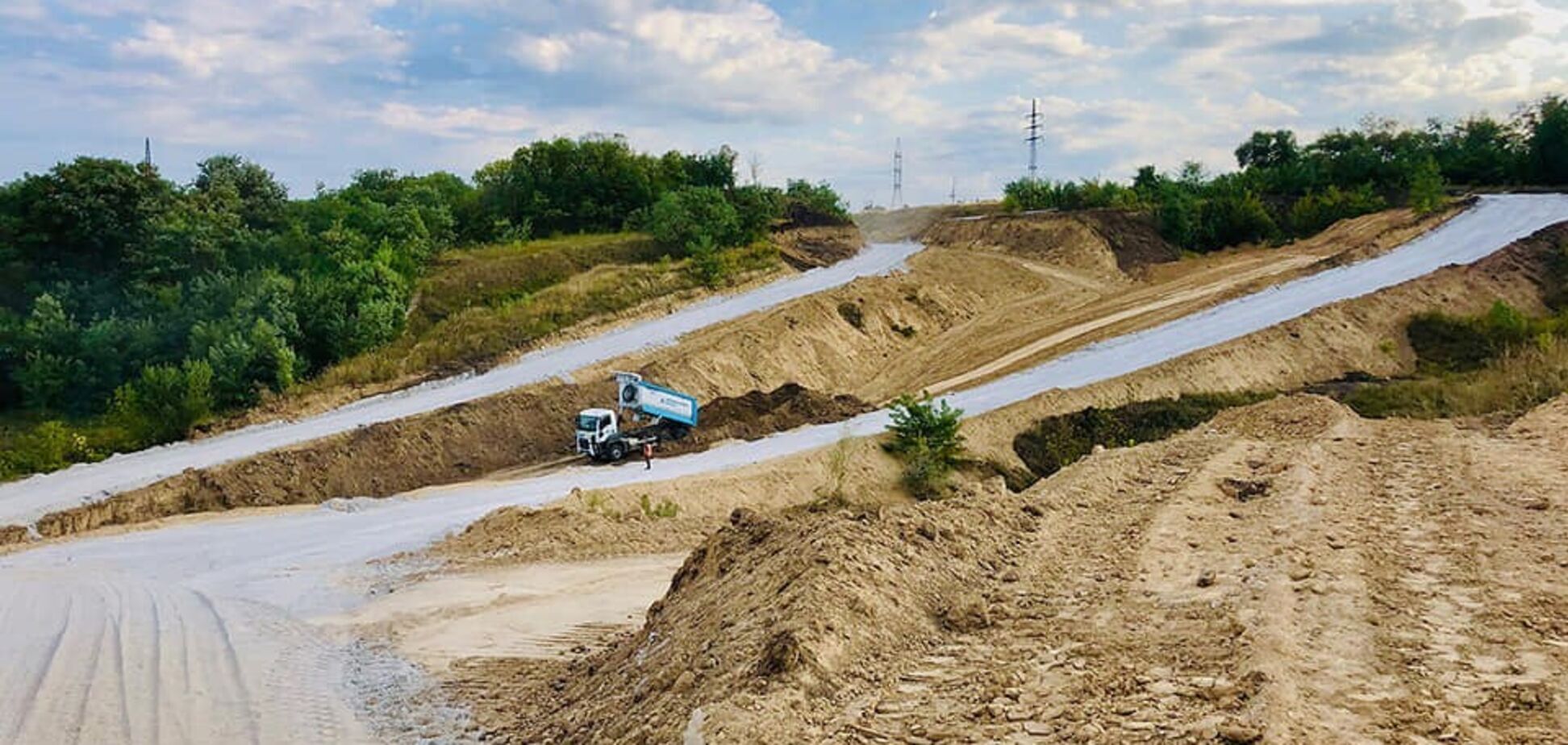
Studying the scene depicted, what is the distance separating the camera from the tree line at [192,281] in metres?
30.7

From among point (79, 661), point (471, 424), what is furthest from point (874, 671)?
point (471, 424)

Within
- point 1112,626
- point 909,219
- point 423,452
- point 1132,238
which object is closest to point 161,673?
point 1112,626

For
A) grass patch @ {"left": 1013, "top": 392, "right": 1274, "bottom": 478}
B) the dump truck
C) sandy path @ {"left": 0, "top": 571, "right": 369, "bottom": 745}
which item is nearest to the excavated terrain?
the dump truck

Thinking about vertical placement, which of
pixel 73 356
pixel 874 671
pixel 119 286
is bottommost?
pixel 874 671

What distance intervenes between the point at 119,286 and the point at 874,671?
37659mm

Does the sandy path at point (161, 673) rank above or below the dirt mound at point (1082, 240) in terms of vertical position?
below

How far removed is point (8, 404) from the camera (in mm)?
33875

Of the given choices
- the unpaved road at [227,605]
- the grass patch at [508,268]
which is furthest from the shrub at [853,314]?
the grass patch at [508,268]

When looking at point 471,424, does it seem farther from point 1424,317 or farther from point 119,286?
point 1424,317

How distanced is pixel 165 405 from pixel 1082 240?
36.4 meters

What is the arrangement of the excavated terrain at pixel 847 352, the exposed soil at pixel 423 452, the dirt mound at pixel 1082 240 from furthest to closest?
the dirt mound at pixel 1082 240, the excavated terrain at pixel 847 352, the exposed soil at pixel 423 452

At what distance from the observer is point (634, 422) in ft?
96.7

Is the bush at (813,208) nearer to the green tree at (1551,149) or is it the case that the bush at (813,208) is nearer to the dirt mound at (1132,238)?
the dirt mound at (1132,238)

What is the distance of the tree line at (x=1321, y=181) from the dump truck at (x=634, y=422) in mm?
31223
